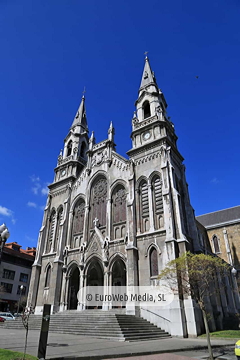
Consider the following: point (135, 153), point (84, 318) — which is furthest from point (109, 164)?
point (84, 318)

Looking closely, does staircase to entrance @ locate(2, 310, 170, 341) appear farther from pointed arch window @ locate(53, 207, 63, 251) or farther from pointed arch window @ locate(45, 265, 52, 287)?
pointed arch window @ locate(53, 207, 63, 251)

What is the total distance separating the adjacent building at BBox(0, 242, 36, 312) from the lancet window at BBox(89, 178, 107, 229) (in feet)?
71.2

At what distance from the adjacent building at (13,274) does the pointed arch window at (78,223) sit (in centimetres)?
1799

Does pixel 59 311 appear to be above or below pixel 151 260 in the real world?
below

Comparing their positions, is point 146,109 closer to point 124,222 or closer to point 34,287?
point 124,222

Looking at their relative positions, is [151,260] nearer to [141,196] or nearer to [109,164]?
[141,196]

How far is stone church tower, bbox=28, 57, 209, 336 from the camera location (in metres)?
22.0

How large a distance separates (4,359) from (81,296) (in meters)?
19.4

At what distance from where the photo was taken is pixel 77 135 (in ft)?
130

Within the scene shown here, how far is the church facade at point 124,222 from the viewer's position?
21.9 m

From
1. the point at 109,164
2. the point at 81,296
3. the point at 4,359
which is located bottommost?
the point at 4,359

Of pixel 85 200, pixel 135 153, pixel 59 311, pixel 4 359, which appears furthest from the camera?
pixel 85 200

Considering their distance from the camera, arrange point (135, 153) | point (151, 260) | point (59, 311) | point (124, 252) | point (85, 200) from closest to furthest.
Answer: point (151, 260)
point (124, 252)
point (59, 311)
point (135, 153)
point (85, 200)

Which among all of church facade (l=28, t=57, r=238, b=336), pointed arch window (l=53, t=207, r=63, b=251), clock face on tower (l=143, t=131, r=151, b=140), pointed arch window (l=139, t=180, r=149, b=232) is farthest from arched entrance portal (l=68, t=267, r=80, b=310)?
clock face on tower (l=143, t=131, r=151, b=140)
